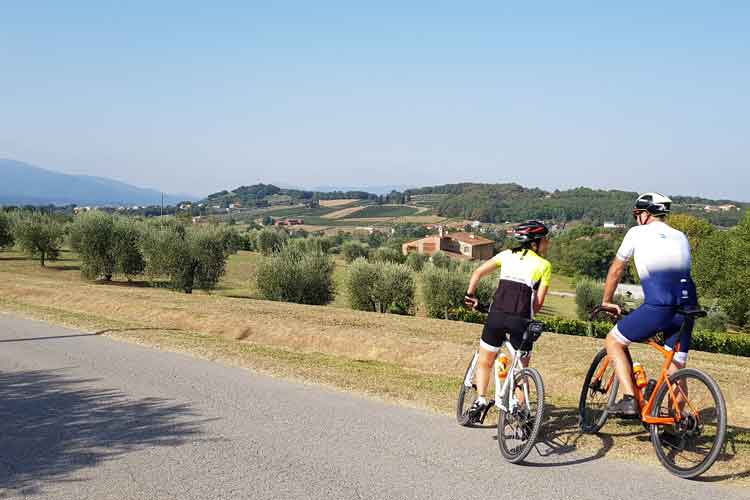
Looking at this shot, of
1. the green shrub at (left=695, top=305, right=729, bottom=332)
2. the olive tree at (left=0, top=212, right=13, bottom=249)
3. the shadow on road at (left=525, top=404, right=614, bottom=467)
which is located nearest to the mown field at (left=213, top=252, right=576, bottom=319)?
the green shrub at (left=695, top=305, right=729, bottom=332)

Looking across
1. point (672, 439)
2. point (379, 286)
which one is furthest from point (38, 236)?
point (672, 439)

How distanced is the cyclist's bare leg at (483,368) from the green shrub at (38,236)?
177 feet

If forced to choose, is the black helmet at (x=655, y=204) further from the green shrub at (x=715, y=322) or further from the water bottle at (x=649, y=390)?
the green shrub at (x=715, y=322)

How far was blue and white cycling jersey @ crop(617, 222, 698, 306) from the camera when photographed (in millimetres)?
5637

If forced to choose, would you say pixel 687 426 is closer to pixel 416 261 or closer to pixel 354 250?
pixel 416 261

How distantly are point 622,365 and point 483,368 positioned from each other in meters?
1.32

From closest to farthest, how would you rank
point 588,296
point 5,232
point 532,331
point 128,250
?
point 532,331 < point 128,250 < point 5,232 < point 588,296

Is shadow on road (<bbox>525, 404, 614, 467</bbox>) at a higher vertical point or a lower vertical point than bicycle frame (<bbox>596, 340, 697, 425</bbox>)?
lower

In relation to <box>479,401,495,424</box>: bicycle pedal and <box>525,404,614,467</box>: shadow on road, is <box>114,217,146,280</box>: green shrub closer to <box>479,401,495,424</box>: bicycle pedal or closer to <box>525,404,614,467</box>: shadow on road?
<box>479,401,495,424</box>: bicycle pedal

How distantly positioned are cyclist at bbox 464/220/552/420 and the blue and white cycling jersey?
2.87ft

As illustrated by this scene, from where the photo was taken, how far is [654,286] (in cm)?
566

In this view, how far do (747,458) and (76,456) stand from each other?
5739 mm

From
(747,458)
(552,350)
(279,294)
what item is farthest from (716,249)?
(747,458)

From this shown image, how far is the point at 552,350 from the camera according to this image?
13.1m
